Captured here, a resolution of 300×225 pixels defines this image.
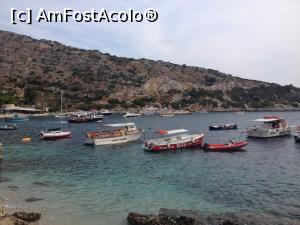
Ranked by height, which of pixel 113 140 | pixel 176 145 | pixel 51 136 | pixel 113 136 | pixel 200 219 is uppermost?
pixel 113 136

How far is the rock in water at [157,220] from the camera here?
84.2 ft

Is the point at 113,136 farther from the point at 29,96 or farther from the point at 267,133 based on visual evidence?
the point at 29,96

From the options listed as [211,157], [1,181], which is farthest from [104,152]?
[1,181]

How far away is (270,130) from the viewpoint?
83.8m

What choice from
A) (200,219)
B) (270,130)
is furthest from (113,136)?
(200,219)

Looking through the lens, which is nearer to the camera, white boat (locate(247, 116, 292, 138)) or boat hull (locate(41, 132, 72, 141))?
boat hull (locate(41, 132, 72, 141))

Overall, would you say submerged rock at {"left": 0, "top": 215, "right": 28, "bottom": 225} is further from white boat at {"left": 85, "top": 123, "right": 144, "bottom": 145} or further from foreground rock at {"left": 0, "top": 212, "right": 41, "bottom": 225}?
white boat at {"left": 85, "top": 123, "right": 144, "bottom": 145}

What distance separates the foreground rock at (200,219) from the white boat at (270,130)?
5711 cm

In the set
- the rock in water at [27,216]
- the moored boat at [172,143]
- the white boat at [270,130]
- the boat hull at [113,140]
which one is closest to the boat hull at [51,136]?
the boat hull at [113,140]

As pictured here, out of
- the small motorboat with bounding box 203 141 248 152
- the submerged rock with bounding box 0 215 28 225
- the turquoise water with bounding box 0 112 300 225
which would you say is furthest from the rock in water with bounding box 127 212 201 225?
the small motorboat with bounding box 203 141 248 152

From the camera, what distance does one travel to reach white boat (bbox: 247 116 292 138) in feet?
273

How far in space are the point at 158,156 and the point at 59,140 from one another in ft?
104

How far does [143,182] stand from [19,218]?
1612cm

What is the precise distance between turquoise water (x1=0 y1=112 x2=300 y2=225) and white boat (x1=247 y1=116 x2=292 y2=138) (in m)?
16.9
